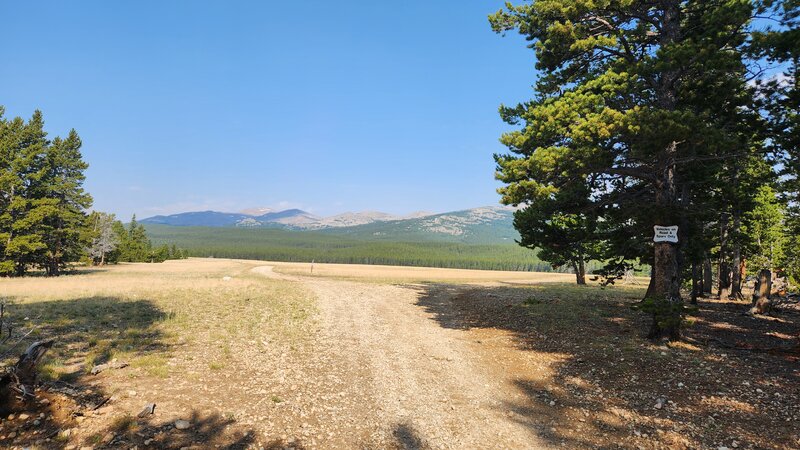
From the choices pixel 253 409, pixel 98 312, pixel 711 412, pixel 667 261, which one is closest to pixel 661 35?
pixel 667 261

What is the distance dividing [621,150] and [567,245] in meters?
5.28

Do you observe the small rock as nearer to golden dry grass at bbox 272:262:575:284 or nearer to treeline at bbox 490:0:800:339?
treeline at bbox 490:0:800:339

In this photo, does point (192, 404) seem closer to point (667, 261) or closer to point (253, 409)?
point (253, 409)

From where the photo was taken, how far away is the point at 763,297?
1870cm

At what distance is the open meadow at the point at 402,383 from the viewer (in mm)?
7059

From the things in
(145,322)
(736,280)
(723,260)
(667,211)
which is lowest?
(145,322)

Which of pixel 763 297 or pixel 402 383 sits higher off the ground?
pixel 763 297

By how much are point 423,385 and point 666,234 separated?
29.7ft

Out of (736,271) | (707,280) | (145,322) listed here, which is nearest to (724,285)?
(736,271)

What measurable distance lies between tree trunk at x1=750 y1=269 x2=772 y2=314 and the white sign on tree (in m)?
11.5

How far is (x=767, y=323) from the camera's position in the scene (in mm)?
16734

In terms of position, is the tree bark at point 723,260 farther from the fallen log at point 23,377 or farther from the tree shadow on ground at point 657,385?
the fallen log at point 23,377

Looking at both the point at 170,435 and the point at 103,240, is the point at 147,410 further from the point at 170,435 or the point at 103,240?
the point at 103,240

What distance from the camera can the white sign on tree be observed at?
39.1 feet
